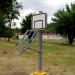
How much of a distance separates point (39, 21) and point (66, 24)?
3452 cm

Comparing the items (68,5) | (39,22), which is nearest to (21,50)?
Result: (39,22)

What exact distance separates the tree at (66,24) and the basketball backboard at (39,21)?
111ft

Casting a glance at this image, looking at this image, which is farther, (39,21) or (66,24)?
(66,24)

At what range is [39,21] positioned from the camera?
6.10m

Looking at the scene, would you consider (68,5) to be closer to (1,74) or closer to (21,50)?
(1,74)

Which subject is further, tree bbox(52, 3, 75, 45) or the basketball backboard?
tree bbox(52, 3, 75, 45)

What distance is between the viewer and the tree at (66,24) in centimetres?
4041

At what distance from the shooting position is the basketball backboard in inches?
238

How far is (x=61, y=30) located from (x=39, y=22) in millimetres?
35371

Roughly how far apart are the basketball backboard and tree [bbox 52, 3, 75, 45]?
33.9 m

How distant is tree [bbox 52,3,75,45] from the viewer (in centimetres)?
4041

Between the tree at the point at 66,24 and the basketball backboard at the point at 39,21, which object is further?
the tree at the point at 66,24

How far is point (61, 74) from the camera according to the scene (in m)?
10.5

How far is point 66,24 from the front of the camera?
133 feet
